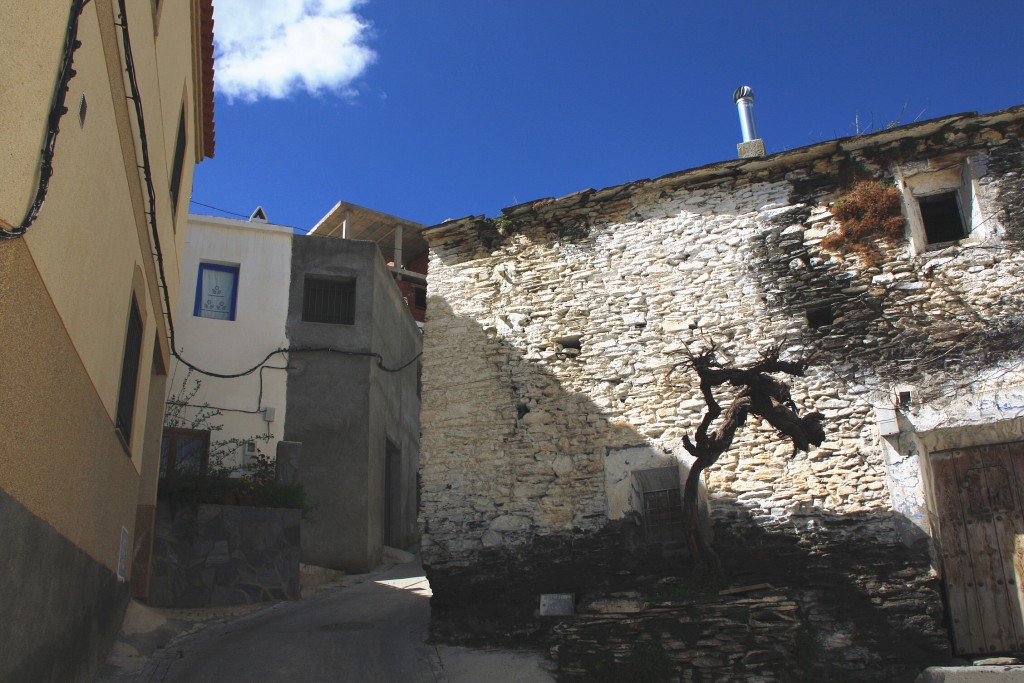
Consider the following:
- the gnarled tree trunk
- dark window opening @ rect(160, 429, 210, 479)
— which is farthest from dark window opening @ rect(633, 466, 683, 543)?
dark window opening @ rect(160, 429, 210, 479)

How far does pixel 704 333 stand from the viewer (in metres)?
9.98

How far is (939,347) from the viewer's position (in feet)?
29.3

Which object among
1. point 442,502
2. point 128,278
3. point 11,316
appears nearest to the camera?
point 11,316

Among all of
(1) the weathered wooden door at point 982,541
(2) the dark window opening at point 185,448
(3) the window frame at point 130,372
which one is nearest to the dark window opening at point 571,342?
(1) the weathered wooden door at point 982,541

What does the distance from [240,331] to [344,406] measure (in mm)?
2410

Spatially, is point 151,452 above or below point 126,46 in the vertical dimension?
below

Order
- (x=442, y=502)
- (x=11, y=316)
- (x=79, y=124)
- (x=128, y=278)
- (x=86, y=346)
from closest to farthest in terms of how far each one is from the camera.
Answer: (x=11, y=316), (x=79, y=124), (x=86, y=346), (x=128, y=278), (x=442, y=502)

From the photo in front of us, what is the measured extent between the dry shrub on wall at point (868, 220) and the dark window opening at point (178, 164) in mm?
7999

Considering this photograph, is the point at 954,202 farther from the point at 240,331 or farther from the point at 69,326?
the point at 240,331

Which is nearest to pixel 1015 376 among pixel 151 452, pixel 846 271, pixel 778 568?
pixel 846 271

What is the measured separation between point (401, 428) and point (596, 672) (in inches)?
399

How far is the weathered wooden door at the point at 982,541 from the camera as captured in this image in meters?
8.20

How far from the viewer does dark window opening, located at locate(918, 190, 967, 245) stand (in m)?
9.80

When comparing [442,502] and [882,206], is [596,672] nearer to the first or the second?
[442,502]
